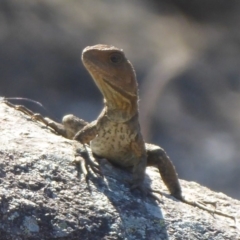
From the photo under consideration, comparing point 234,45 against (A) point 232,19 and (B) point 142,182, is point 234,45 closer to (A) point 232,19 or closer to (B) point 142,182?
(A) point 232,19

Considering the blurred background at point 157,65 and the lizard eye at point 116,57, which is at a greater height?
the blurred background at point 157,65

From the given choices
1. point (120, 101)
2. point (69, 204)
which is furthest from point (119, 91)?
point (69, 204)

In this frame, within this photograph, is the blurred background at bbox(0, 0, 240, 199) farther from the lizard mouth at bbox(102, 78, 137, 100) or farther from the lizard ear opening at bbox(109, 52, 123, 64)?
the lizard ear opening at bbox(109, 52, 123, 64)

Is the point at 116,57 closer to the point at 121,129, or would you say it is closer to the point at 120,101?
the point at 120,101

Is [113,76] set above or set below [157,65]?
below

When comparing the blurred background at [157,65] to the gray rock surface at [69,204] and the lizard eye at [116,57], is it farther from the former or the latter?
the gray rock surface at [69,204]

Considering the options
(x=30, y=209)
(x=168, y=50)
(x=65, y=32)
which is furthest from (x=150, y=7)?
(x=30, y=209)

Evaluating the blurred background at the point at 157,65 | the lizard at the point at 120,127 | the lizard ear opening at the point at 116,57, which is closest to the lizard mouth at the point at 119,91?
the lizard at the point at 120,127

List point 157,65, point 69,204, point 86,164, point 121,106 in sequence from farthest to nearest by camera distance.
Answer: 1. point 157,65
2. point 121,106
3. point 86,164
4. point 69,204
